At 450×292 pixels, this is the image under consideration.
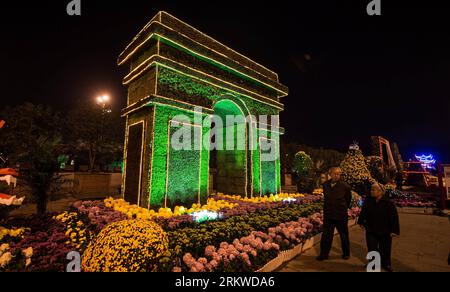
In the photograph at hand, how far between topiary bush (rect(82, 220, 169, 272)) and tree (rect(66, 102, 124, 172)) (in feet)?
78.6

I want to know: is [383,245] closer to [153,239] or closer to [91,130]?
[153,239]

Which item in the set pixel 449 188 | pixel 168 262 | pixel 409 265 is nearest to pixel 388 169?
pixel 449 188

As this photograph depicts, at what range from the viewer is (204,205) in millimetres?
9227

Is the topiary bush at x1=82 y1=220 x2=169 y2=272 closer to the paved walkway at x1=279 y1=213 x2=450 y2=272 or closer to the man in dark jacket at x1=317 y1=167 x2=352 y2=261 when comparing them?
the paved walkway at x1=279 y1=213 x2=450 y2=272

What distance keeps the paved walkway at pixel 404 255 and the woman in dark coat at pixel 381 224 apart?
48 cm

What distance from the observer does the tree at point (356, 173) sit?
12992 mm

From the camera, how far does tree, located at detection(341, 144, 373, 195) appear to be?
13.0 m

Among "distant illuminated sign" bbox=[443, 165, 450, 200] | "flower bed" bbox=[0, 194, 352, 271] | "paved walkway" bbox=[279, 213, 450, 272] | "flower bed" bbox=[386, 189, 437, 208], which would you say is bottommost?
"paved walkway" bbox=[279, 213, 450, 272]

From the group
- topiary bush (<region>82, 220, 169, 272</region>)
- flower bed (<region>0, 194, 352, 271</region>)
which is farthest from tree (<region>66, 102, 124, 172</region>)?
topiary bush (<region>82, 220, 169, 272</region>)

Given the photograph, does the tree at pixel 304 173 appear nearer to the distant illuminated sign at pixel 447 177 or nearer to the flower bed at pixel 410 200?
the flower bed at pixel 410 200

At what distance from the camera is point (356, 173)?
43.0 ft

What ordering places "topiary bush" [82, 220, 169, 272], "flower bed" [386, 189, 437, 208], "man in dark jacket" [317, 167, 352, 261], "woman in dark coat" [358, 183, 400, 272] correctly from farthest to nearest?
"flower bed" [386, 189, 437, 208] < "man in dark jacket" [317, 167, 352, 261] < "woman in dark coat" [358, 183, 400, 272] < "topiary bush" [82, 220, 169, 272]

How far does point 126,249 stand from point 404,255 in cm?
652

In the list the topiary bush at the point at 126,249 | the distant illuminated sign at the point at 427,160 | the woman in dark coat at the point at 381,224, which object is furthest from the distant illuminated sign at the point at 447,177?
the topiary bush at the point at 126,249
